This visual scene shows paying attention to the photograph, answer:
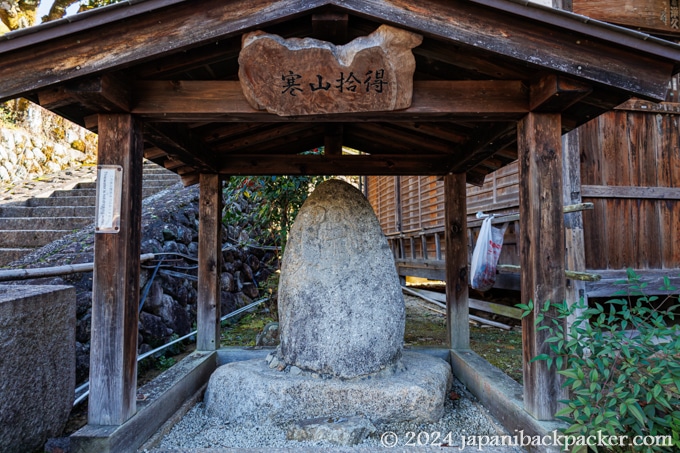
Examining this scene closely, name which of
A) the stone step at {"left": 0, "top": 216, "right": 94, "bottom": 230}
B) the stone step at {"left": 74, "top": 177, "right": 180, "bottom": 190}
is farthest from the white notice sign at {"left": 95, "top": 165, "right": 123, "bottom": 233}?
the stone step at {"left": 74, "top": 177, "right": 180, "bottom": 190}

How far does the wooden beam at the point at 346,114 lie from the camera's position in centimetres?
280

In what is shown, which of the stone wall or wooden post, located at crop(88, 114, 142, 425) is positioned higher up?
the stone wall

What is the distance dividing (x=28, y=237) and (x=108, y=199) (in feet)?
13.7

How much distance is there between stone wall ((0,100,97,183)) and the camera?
803 centimetres

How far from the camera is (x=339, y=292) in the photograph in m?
3.60

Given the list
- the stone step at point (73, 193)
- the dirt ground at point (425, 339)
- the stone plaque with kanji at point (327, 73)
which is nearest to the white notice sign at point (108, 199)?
the stone plaque with kanji at point (327, 73)

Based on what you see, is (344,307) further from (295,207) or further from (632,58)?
(295,207)

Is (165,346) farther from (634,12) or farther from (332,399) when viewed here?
(634,12)

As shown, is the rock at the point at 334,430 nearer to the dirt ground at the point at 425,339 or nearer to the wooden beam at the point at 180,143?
the dirt ground at the point at 425,339

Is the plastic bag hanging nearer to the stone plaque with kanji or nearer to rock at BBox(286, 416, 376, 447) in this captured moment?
rock at BBox(286, 416, 376, 447)

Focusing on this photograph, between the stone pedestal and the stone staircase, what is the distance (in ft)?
10.3

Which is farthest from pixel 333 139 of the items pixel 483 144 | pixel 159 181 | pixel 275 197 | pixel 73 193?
pixel 159 181

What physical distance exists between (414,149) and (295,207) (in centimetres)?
253

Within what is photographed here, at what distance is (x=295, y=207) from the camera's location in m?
6.59
